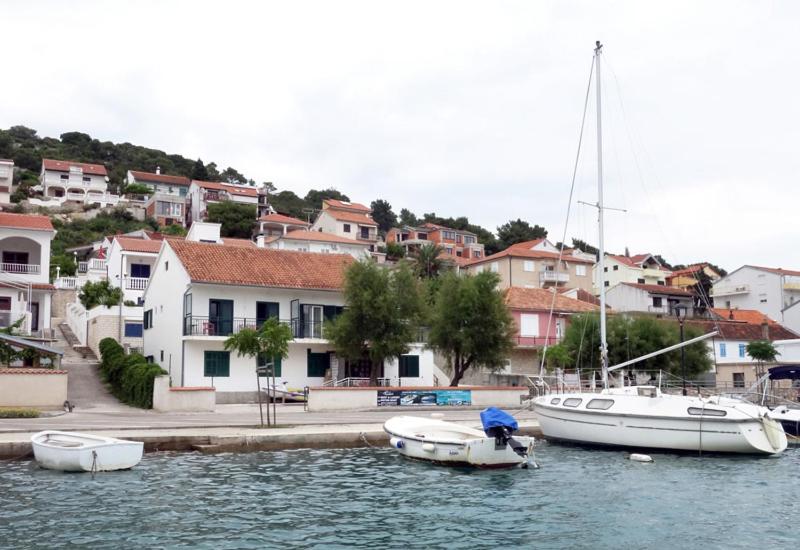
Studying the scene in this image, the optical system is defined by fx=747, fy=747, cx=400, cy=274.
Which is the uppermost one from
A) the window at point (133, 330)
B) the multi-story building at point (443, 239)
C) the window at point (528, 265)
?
the multi-story building at point (443, 239)

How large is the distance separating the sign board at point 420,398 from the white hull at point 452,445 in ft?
38.7

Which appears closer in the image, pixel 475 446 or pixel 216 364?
pixel 475 446

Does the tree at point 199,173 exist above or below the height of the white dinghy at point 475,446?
above

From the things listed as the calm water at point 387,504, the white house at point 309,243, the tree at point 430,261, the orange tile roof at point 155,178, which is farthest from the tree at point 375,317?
the orange tile roof at point 155,178

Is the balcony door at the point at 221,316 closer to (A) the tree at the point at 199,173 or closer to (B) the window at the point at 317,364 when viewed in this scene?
(B) the window at the point at 317,364

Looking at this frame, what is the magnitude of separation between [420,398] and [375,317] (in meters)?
5.38

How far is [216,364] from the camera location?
41.0 metres

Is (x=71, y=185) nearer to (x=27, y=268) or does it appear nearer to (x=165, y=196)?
(x=165, y=196)

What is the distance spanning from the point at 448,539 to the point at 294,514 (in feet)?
11.9

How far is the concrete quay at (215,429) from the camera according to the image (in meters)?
23.8

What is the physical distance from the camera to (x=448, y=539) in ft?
46.8

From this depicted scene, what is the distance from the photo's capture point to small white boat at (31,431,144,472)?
20.3 meters

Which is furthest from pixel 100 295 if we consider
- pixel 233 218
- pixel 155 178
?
pixel 155 178

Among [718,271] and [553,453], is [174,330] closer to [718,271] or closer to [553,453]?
[553,453]
